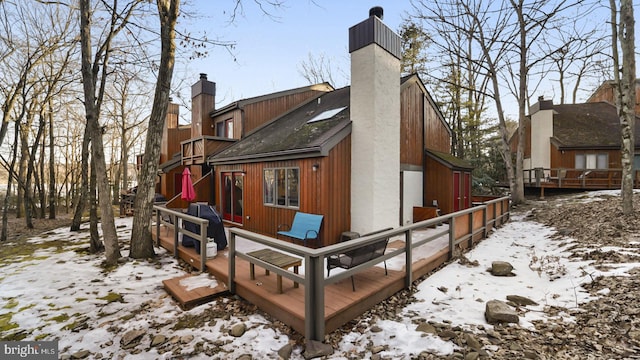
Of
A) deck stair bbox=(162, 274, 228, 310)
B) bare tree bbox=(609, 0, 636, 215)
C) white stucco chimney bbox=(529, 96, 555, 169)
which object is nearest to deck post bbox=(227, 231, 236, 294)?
deck stair bbox=(162, 274, 228, 310)

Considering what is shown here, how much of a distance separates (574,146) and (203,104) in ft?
74.9

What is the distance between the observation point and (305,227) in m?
7.06

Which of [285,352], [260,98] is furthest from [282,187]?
[260,98]

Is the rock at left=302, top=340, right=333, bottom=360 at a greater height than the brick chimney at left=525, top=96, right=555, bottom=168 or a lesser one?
lesser

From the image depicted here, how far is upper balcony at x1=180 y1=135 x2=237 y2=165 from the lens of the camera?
11961 millimetres

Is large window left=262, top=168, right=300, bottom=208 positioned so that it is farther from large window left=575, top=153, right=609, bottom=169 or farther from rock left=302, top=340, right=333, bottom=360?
Result: large window left=575, top=153, right=609, bottom=169

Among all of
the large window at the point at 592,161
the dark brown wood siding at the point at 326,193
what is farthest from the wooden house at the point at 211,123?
the large window at the point at 592,161

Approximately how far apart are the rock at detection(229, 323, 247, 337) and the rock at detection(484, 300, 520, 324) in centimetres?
336

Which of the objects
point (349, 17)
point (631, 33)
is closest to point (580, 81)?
point (631, 33)

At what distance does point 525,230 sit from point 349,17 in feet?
31.7

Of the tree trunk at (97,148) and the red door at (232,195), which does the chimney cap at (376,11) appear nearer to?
the red door at (232,195)

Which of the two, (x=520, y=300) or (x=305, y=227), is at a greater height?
(x=305, y=227)

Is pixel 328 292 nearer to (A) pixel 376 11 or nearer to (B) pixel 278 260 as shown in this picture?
(B) pixel 278 260

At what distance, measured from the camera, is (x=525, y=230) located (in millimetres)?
9773
